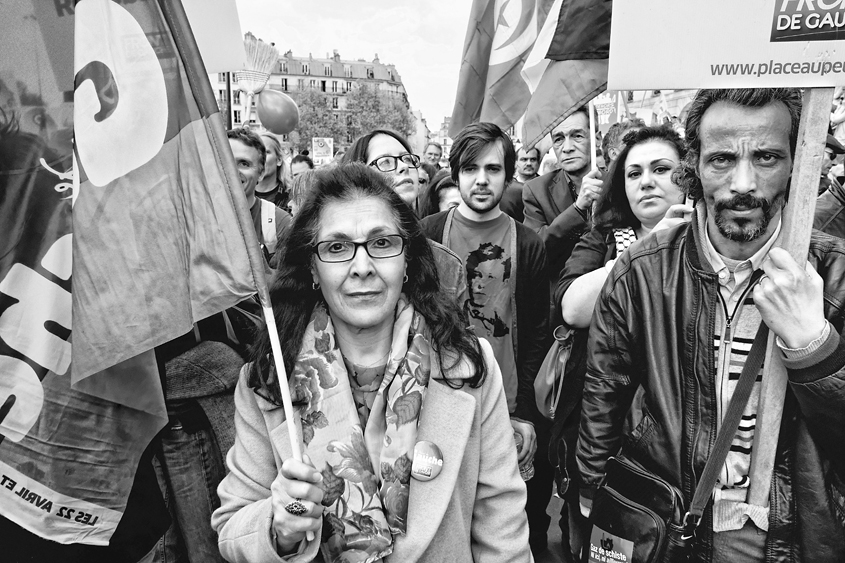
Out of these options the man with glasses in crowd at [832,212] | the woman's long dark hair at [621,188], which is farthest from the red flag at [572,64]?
the man with glasses in crowd at [832,212]

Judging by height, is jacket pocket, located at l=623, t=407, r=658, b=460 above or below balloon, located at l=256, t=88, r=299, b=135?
below

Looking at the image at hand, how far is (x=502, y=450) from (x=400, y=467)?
316mm

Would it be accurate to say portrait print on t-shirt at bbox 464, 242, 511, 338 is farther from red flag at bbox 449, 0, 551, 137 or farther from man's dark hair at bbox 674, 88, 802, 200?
man's dark hair at bbox 674, 88, 802, 200

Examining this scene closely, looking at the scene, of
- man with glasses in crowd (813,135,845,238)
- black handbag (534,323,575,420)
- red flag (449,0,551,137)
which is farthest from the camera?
man with glasses in crowd (813,135,845,238)

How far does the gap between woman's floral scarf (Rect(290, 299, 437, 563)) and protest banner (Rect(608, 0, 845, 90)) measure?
974 millimetres

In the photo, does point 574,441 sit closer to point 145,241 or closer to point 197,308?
point 197,308

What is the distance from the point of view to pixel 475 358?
6.14 ft

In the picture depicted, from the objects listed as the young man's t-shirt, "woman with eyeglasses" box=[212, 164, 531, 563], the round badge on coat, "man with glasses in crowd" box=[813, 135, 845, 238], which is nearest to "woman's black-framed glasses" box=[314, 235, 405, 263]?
"woman with eyeglasses" box=[212, 164, 531, 563]

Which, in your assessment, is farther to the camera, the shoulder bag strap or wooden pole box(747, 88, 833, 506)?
the shoulder bag strap

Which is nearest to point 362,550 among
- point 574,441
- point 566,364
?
point 574,441

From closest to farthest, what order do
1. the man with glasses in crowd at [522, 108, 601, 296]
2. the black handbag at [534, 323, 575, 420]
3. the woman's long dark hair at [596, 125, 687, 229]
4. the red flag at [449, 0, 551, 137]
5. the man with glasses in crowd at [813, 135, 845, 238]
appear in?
the black handbag at [534, 323, 575, 420] → the woman's long dark hair at [596, 125, 687, 229] → the red flag at [449, 0, 551, 137] → the man with glasses in crowd at [813, 135, 845, 238] → the man with glasses in crowd at [522, 108, 601, 296]

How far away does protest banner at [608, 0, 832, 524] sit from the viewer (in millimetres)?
1582

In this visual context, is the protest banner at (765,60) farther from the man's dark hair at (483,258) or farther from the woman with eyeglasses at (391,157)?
the woman with eyeglasses at (391,157)

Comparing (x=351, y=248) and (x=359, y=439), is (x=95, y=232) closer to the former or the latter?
(x=351, y=248)
